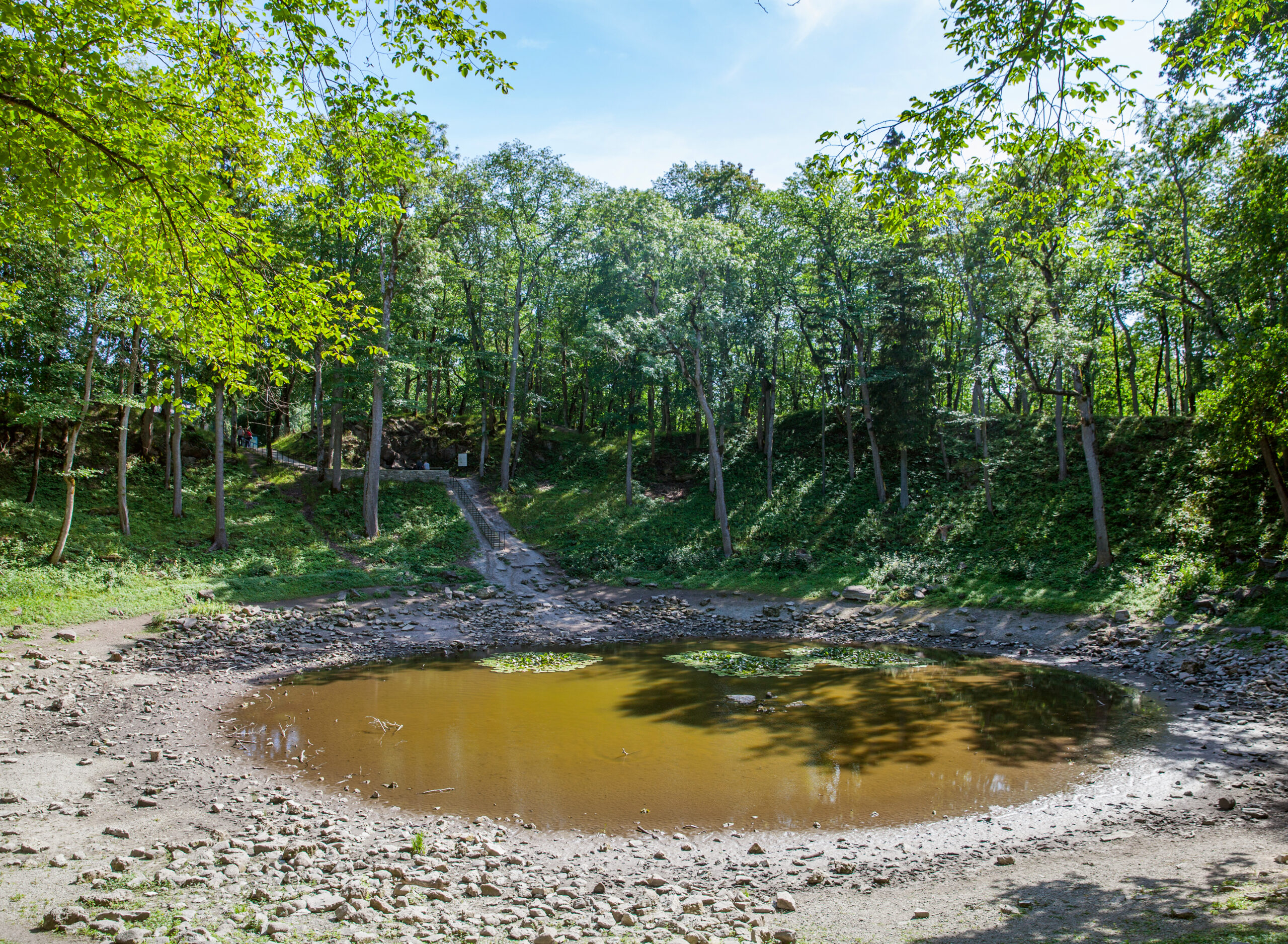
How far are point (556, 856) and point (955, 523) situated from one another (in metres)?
21.9

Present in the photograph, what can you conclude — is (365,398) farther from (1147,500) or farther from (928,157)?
(1147,500)

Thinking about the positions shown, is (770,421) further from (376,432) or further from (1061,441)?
(376,432)

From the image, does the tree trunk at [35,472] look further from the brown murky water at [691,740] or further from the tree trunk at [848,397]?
Answer: the tree trunk at [848,397]

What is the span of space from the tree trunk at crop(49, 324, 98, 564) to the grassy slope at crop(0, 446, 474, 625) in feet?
1.36

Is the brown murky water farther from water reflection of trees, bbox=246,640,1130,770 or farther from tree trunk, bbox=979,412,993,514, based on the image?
tree trunk, bbox=979,412,993,514

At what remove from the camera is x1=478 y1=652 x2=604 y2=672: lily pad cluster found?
14.2m

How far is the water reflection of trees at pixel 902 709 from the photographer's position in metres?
9.29

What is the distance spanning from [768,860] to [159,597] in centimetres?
1674

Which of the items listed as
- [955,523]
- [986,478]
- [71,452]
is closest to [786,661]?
[955,523]

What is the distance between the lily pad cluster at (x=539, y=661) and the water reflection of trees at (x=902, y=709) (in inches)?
59.8

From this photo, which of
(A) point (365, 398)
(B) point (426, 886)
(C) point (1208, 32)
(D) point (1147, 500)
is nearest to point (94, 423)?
(A) point (365, 398)

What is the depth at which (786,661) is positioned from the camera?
48.3 ft

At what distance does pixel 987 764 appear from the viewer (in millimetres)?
8602

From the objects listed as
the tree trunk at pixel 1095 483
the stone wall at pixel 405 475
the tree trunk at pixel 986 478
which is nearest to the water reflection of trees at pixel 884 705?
the tree trunk at pixel 1095 483
